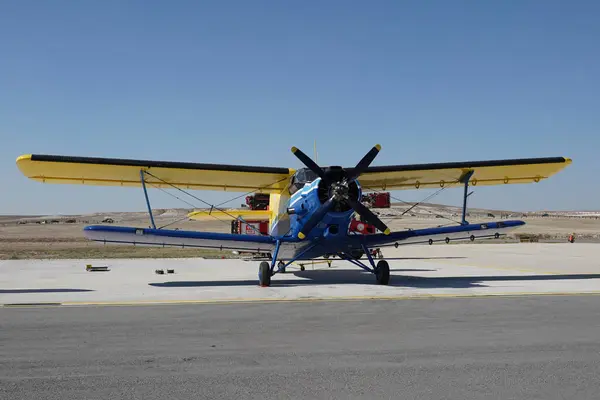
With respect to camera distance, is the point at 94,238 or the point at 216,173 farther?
the point at 216,173

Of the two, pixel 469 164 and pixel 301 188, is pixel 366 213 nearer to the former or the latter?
pixel 301 188

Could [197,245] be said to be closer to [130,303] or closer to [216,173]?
[216,173]

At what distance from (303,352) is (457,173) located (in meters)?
14.6

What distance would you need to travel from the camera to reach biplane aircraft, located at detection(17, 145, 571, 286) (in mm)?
16797

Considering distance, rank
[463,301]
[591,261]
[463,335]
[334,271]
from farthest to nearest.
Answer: [591,261] < [334,271] < [463,301] < [463,335]

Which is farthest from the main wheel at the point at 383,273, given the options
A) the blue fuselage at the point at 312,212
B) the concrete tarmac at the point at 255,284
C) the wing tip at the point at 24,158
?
the wing tip at the point at 24,158

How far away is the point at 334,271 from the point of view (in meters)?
24.2

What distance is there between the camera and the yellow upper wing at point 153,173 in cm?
1712

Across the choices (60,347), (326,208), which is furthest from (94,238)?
(60,347)

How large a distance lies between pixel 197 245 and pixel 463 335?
1092 cm

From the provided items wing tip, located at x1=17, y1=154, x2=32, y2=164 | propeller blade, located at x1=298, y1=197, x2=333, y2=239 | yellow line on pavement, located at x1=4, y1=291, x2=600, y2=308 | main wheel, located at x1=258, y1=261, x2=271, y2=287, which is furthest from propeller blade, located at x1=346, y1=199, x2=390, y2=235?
wing tip, located at x1=17, y1=154, x2=32, y2=164

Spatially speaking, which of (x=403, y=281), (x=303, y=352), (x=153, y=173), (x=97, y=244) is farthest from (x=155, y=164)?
(x=97, y=244)

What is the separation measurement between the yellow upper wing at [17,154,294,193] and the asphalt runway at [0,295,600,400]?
5.98 meters

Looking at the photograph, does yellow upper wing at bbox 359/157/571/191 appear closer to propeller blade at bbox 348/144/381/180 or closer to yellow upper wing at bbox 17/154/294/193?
propeller blade at bbox 348/144/381/180
